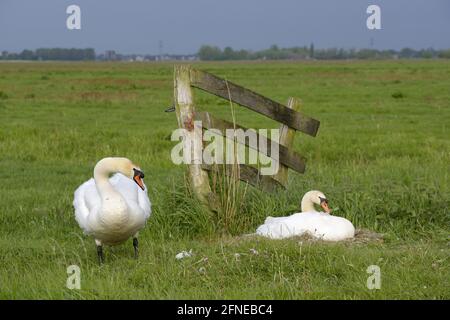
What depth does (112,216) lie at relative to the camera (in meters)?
7.32

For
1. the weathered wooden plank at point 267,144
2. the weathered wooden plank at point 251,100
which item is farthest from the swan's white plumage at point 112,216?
the weathered wooden plank at point 251,100

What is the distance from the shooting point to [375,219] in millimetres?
9133

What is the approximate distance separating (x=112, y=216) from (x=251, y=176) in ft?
8.60

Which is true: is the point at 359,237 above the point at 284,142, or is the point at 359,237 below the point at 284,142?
below

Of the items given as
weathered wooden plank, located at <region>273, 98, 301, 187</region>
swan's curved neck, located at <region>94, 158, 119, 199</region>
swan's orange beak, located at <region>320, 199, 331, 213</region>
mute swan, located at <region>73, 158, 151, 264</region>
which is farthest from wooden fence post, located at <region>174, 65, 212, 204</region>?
swan's curved neck, located at <region>94, 158, 119, 199</region>

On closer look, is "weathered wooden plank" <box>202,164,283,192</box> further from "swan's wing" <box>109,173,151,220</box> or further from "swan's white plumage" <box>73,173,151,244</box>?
"swan's white plumage" <box>73,173,151,244</box>

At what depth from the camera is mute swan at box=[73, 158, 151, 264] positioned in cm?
734

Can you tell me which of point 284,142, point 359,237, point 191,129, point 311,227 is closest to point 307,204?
point 311,227

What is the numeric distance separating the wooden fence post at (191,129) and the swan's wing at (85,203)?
1.41 meters

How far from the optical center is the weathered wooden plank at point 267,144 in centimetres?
909

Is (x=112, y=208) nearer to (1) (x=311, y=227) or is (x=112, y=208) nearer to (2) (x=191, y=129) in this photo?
(2) (x=191, y=129)

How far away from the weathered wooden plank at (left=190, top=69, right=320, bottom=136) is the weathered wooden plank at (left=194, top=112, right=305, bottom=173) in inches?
12.5
